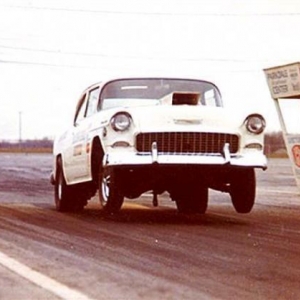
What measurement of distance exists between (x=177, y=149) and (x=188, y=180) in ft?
1.66

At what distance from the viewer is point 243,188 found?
14859 millimetres

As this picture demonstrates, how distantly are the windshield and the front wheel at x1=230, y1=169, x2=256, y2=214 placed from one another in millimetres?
1255

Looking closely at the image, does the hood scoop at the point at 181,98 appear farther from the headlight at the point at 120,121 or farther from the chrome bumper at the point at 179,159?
the chrome bumper at the point at 179,159

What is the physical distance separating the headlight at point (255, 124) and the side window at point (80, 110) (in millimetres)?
3392

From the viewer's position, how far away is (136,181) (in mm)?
14648

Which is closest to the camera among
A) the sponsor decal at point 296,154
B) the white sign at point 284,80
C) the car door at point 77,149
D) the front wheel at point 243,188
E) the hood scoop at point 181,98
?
the front wheel at point 243,188

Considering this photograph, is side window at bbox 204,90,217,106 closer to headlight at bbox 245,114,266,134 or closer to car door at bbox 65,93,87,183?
headlight at bbox 245,114,266,134

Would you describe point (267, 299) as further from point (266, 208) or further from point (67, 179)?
point (266, 208)

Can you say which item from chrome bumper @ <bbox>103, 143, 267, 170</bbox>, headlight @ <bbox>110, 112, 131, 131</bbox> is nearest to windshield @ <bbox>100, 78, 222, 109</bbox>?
headlight @ <bbox>110, 112, 131, 131</bbox>

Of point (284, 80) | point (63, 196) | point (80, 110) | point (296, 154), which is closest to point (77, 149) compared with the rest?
point (63, 196)

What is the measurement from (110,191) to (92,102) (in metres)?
2.40

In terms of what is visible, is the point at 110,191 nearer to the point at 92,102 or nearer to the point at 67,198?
the point at 92,102

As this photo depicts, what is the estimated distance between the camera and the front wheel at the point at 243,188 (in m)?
14.6

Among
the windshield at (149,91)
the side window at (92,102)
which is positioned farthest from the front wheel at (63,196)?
the windshield at (149,91)
